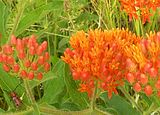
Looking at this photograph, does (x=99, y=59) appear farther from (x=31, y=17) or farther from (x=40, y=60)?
(x=31, y=17)

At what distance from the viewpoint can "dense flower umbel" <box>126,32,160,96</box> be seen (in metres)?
1.90

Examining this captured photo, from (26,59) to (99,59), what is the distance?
318 millimetres

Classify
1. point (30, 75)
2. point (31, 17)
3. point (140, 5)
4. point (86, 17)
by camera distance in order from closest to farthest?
1. point (30, 75)
2. point (140, 5)
3. point (31, 17)
4. point (86, 17)

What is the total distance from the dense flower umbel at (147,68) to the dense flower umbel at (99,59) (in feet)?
0.29

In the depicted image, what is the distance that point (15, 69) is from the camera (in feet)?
6.63

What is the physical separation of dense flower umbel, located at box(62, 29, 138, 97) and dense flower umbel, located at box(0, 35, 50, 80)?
0.46 feet

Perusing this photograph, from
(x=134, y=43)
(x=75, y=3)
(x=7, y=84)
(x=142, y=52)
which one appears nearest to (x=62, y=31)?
(x=75, y=3)

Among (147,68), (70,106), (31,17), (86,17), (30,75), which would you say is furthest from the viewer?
(86,17)

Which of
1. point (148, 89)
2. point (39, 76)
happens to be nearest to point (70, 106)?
point (39, 76)

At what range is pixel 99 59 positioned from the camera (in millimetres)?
2045

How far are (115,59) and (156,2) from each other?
60 cm

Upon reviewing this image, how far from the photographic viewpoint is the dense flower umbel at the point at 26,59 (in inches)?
79.7

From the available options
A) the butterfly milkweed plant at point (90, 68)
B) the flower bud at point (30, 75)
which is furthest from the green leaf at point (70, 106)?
the flower bud at point (30, 75)

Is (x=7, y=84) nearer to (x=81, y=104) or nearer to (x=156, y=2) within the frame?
(x=81, y=104)
